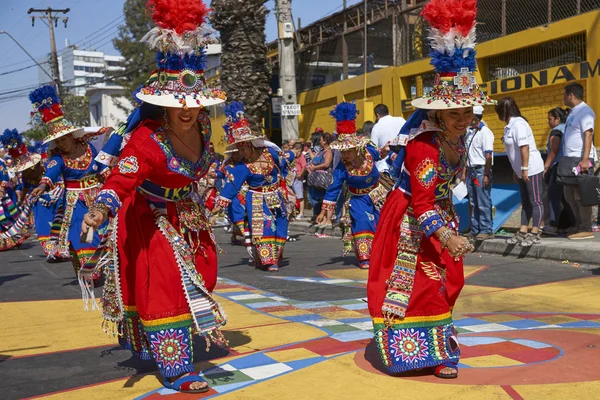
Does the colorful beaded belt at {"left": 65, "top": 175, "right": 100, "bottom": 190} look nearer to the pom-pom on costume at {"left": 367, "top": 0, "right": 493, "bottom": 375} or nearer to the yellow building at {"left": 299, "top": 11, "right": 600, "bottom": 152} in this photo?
the pom-pom on costume at {"left": 367, "top": 0, "right": 493, "bottom": 375}

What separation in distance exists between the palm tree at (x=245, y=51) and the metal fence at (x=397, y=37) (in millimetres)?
2538

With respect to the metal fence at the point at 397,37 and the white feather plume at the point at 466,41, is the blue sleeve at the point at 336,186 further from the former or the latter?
the metal fence at the point at 397,37

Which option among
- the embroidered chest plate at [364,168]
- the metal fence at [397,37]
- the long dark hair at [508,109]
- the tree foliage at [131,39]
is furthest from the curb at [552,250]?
the tree foliage at [131,39]

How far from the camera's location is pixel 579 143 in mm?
9969

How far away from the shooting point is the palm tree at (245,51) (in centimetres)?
2026

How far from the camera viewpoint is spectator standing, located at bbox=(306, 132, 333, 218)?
45.1ft

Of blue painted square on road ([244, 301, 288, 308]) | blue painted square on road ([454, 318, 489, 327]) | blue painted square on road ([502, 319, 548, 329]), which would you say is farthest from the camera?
blue painted square on road ([244, 301, 288, 308])

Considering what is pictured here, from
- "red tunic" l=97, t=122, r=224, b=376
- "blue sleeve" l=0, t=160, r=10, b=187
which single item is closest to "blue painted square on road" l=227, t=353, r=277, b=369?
"red tunic" l=97, t=122, r=224, b=376

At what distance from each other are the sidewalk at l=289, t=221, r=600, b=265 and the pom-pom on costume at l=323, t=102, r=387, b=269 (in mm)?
2075

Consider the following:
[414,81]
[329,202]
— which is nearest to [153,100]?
[329,202]

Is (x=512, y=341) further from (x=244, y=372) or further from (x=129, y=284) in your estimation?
(x=129, y=284)

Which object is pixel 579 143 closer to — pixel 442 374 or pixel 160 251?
pixel 442 374

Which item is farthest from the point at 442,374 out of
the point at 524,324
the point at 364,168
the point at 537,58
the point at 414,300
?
the point at 537,58

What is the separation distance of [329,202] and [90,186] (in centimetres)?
306
